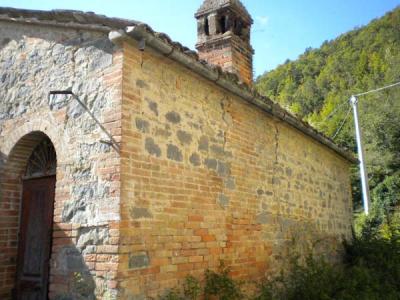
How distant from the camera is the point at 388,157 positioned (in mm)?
26766

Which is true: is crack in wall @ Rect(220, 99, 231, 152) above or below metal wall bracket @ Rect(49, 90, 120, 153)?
above

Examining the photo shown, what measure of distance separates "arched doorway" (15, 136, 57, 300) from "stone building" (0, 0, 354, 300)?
16 millimetres

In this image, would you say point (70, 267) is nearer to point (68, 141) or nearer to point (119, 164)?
point (119, 164)

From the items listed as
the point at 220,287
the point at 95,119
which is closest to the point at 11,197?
the point at 95,119

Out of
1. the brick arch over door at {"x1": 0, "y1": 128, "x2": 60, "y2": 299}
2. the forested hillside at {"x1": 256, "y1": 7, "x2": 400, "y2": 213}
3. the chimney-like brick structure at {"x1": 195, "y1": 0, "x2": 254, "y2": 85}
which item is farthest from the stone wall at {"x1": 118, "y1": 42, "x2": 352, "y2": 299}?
the forested hillside at {"x1": 256, "y1": 7, "x2": 400, "y2": 213}

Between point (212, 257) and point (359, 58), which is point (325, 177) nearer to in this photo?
point (212, 257)

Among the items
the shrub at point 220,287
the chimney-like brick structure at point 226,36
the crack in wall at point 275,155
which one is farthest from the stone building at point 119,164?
the chimney-like brick structure at point 226,36

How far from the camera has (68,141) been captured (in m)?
4.43

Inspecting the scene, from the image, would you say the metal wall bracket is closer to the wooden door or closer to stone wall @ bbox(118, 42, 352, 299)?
stone wall @ bbox(118, 42, 352, 299)

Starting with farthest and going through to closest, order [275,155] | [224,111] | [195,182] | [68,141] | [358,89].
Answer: [358,89] → [275,155] → [224,111] → [195,182] → [68,141]

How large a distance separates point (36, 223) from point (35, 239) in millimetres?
198

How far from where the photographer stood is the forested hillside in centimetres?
2671

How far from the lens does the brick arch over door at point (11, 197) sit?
16.0 ft

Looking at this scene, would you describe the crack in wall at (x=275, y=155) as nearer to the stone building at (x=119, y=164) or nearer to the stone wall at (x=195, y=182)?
the stone wall at (x=195, y=182)
